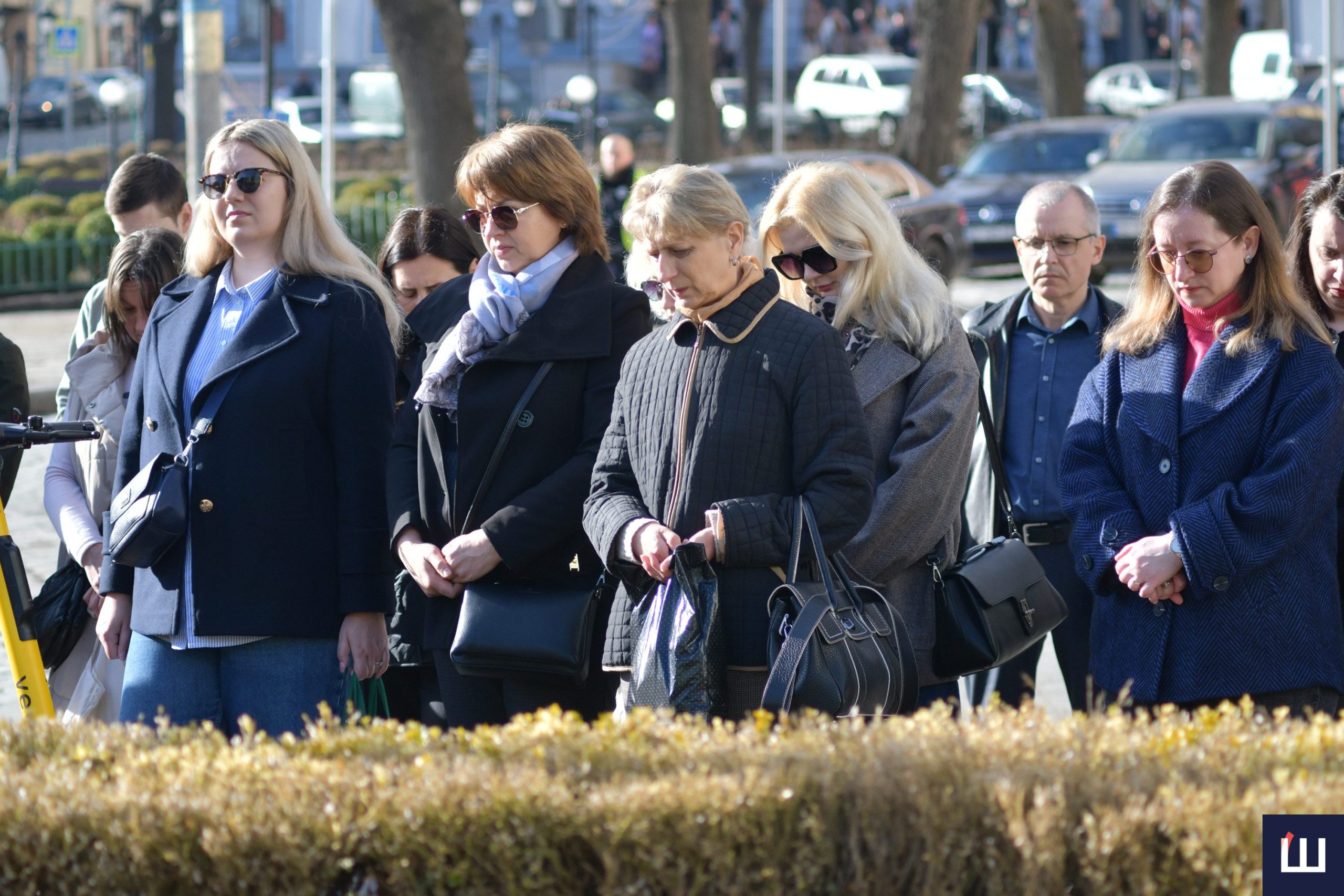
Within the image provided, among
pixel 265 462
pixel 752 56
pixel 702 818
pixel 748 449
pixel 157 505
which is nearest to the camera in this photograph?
pixel 702 818

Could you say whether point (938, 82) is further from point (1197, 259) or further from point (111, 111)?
point (1197, 259)

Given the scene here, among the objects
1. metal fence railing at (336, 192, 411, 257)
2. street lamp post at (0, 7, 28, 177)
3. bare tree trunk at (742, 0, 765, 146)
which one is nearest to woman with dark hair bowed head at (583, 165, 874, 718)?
metal fence railing at (336, 192, 411, 257)

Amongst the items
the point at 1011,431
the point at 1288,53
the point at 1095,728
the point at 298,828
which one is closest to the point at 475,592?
the point at 298,828

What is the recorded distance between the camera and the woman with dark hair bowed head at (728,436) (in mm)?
3502

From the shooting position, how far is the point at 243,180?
393 cm

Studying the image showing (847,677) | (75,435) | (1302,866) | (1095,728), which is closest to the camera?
(1302,866)

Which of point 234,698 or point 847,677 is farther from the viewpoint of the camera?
point 234,698

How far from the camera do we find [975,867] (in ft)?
8.23

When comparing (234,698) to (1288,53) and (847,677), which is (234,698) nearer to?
(847,677)

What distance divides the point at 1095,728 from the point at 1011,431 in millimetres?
2268

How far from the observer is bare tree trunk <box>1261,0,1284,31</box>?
39594 mm

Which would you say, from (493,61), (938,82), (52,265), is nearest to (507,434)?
(52,265)

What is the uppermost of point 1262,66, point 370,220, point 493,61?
point 1262,66

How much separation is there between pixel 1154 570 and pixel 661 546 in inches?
46.6
